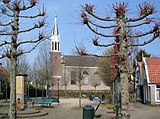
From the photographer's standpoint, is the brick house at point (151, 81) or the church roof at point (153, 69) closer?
the brick house at point (151, 81)

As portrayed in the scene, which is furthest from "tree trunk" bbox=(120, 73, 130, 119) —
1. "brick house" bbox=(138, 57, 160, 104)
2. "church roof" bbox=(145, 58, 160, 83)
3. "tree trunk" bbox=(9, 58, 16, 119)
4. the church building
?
the church building

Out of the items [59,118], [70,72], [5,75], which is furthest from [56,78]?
[59,118]

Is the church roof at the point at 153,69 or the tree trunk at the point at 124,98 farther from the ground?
the church roof at the point at 153,69

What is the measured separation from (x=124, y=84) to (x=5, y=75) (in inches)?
1655

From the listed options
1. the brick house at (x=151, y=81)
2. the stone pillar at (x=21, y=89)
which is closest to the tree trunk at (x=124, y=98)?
the stone pillar at (x=21, y=89)

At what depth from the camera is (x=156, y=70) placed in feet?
129

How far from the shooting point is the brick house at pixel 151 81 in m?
37.4

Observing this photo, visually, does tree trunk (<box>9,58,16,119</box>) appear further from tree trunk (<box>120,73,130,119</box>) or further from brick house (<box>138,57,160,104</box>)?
brick house (<box>138,57,160,104</box>)

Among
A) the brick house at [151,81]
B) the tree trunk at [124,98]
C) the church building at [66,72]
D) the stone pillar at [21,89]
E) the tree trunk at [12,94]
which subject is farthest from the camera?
the church building at [66,72]

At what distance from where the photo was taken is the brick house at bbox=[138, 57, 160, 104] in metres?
37.4

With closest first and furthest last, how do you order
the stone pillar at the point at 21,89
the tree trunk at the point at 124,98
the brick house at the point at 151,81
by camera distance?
1. the tree trunk at the point at 124,98
2. the stone pillar at the point at 21,89
3. the brick house at the point at 151,81

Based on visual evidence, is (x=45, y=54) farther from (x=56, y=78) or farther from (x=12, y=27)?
(x=12, y=27)

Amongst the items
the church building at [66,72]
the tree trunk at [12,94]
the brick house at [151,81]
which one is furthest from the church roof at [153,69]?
the church building at [66,72]

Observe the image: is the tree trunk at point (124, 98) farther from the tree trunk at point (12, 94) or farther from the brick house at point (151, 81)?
the brick house at point (151, 81)
